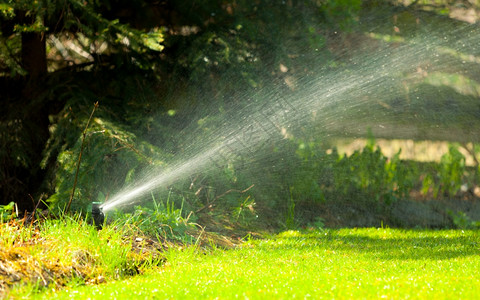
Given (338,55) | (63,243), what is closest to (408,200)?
(338,55)

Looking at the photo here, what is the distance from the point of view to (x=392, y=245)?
6496mm

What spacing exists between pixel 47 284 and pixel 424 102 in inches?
266

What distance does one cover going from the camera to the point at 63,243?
4.91m

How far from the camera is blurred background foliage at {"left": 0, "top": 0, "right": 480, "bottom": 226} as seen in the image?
6844 millimetres

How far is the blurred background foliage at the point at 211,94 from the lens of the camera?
22.5 feet

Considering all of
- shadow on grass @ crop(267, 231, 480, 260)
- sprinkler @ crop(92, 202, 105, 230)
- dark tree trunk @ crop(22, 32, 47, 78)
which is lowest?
shadow on grass @ crop(267, 231, 480, 260)

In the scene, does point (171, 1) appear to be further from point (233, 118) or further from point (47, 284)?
Answer: point (47, 284)

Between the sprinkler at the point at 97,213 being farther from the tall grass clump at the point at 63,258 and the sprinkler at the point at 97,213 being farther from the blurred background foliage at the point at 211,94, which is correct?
the blurred background foliage at the point at 211,94

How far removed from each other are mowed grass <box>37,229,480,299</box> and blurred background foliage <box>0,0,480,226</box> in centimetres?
143

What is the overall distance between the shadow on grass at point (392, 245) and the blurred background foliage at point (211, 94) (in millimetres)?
1056

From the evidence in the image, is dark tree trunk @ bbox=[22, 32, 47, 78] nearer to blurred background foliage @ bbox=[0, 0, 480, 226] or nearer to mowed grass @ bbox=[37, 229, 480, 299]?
blurred background foliage @ bbox=[0, 0, 480, 226]

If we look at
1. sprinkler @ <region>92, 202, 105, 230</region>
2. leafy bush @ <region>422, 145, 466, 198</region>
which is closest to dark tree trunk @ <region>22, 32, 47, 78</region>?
sprinkler @ <region>92, 202, 105, 230</region>

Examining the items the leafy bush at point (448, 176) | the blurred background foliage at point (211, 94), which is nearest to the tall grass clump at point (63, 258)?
the blurred background foliage at point (211, 94)

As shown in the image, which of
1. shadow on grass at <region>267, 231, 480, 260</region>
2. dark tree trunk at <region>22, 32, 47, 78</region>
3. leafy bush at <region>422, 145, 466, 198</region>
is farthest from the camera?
leafy bush at <region>422, 145, 466, 198</region>
